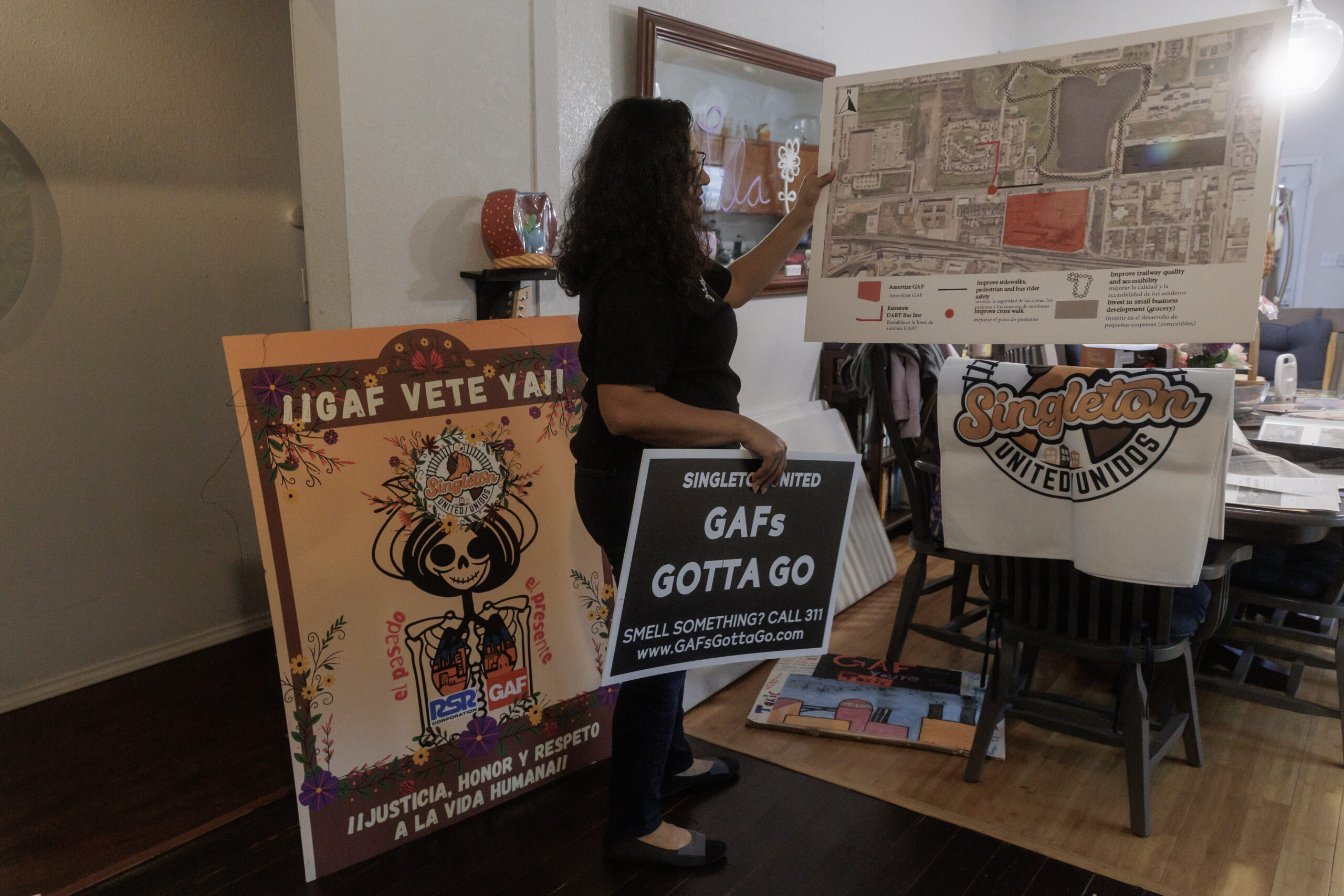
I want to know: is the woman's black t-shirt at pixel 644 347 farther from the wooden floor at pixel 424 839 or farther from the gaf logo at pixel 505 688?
the wooden floor at pixel 424 839

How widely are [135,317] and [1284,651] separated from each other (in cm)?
347

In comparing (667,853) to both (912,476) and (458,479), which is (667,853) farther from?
(912,476)

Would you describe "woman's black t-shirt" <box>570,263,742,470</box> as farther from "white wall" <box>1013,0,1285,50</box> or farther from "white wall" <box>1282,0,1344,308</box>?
"white wall" <box>1282,0,1344,308</box>

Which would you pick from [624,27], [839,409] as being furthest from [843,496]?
[839,409]

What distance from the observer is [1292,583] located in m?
2.26

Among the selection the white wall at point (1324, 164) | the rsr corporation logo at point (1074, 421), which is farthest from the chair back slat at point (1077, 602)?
the white wall at point (1324, 164)

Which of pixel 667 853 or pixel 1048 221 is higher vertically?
pixel 1048 221

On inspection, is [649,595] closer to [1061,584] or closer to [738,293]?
[738,293]

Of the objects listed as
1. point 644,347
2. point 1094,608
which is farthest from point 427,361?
point 1094,608

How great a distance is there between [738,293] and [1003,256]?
21.6 inches

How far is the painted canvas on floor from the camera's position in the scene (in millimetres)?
2334

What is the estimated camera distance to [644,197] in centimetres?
150

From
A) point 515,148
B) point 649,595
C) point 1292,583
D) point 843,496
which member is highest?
point 515,148

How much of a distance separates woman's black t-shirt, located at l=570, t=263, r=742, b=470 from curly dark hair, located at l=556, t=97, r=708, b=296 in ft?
0.12
